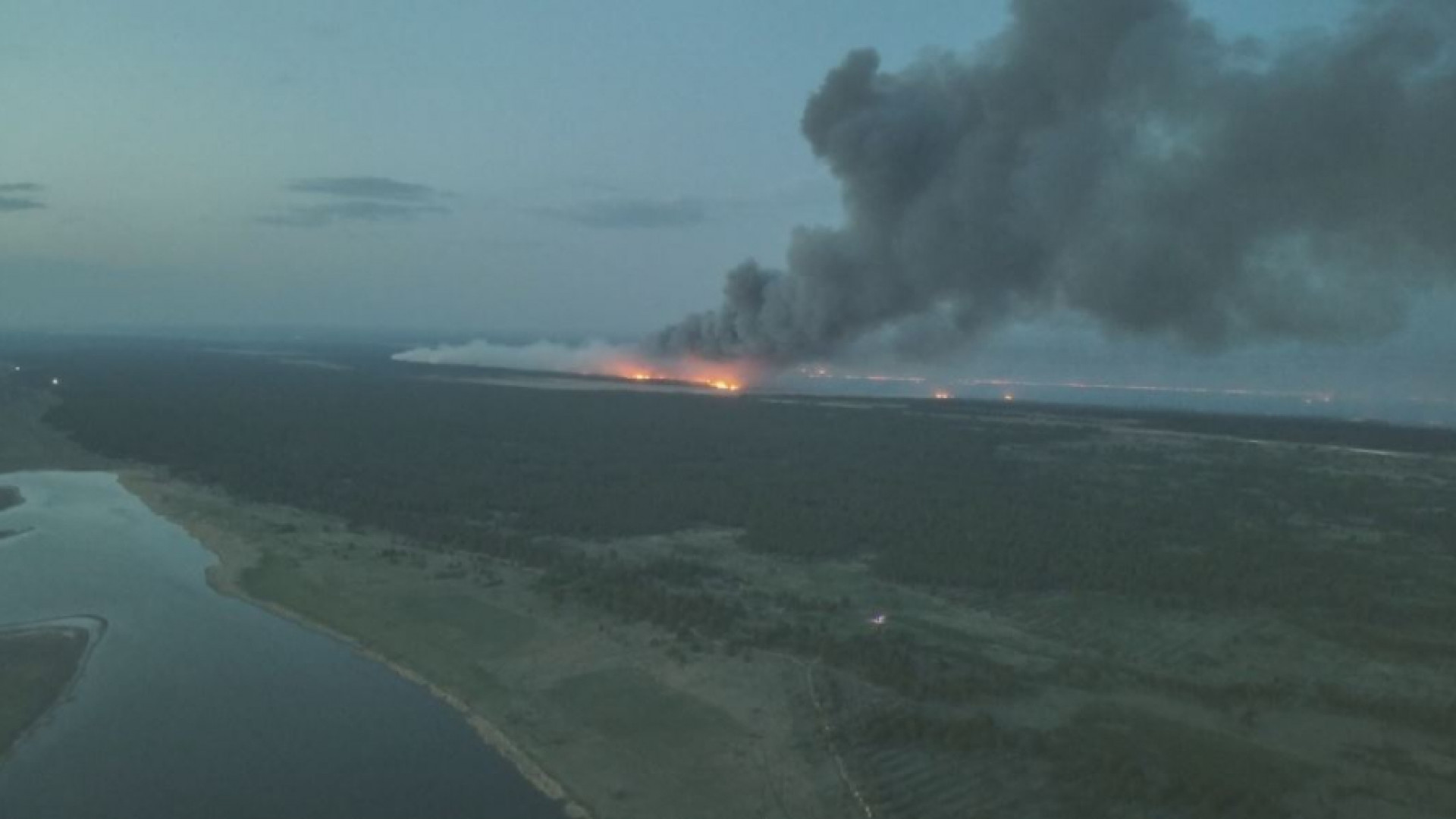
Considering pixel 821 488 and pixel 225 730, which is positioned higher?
pixel 821 488

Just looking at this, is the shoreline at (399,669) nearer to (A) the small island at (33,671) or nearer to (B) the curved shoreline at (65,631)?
(B) the curved shoreline at (65,631)

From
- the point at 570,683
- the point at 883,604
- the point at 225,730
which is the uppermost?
the point at 883,604

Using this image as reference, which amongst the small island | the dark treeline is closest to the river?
the small island

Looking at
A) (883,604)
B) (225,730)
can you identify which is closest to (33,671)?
(225,730)

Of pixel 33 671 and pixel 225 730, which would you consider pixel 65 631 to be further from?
pixel 225 730

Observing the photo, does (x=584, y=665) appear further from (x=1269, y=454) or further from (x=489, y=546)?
(x=1269, y=454)

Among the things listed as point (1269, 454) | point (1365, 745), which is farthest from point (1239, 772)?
point (1269, 454)

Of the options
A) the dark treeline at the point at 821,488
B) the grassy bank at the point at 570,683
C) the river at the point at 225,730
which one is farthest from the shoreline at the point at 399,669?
the dark treeline at the point at 821,488

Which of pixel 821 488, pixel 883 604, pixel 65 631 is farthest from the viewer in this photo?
pixel 821 488
